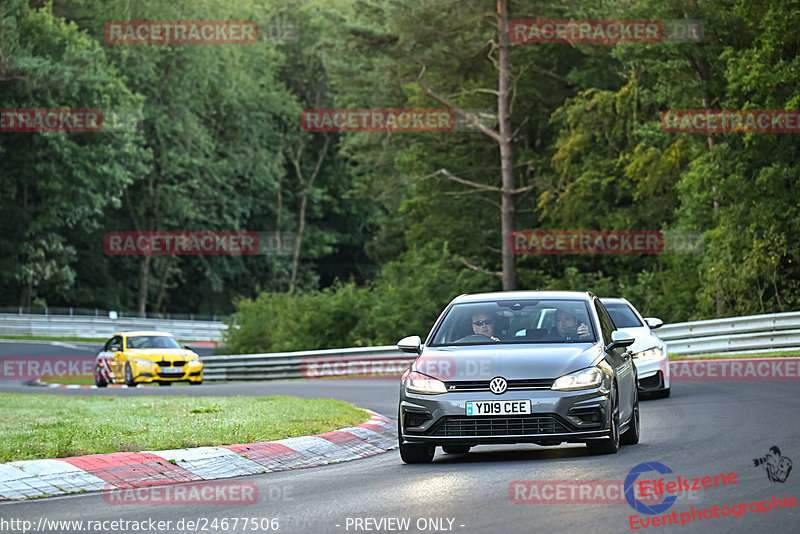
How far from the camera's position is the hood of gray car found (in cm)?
1130

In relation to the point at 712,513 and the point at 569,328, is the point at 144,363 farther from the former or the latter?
the point at 712,513

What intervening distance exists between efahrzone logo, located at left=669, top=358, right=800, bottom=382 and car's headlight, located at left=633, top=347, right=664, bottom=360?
10.5 feet

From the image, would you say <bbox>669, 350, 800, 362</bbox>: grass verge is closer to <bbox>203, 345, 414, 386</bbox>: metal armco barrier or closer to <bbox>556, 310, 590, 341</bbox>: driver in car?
<bbox>203, 345, 414, 386</bbox>: metal armco barrier

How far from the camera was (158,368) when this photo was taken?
33.1 meters

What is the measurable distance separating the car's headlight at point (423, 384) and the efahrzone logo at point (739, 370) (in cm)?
1169

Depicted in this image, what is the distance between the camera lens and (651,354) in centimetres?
1939

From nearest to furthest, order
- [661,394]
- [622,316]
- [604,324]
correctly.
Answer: [604,324], [661,394], [622,316]

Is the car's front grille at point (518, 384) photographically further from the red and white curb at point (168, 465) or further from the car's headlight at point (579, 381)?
the red and white curb at point (168, 465)

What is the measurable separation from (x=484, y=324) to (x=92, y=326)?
55.4 m

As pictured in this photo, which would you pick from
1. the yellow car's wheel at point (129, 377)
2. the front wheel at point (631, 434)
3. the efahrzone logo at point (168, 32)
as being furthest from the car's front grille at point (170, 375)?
the efahrzone logo at point (168, 32)

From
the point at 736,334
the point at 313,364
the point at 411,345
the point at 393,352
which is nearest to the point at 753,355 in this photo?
the point at 736,334

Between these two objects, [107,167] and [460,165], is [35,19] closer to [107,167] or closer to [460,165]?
[107,167]

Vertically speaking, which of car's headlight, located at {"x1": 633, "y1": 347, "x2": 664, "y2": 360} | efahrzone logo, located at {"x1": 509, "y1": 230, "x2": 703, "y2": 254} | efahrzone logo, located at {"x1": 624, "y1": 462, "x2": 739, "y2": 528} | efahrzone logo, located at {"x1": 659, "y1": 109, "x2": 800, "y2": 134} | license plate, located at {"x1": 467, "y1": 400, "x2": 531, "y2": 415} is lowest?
efahrzone logo, located at {"x1": 624, "y1": 462, "x2": 739, "y2": 528}

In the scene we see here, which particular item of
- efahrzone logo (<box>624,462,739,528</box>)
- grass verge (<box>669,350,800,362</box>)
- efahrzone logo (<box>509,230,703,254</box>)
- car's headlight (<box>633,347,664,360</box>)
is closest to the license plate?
efahrzone logo (<box>624,462,739,528</box>)
